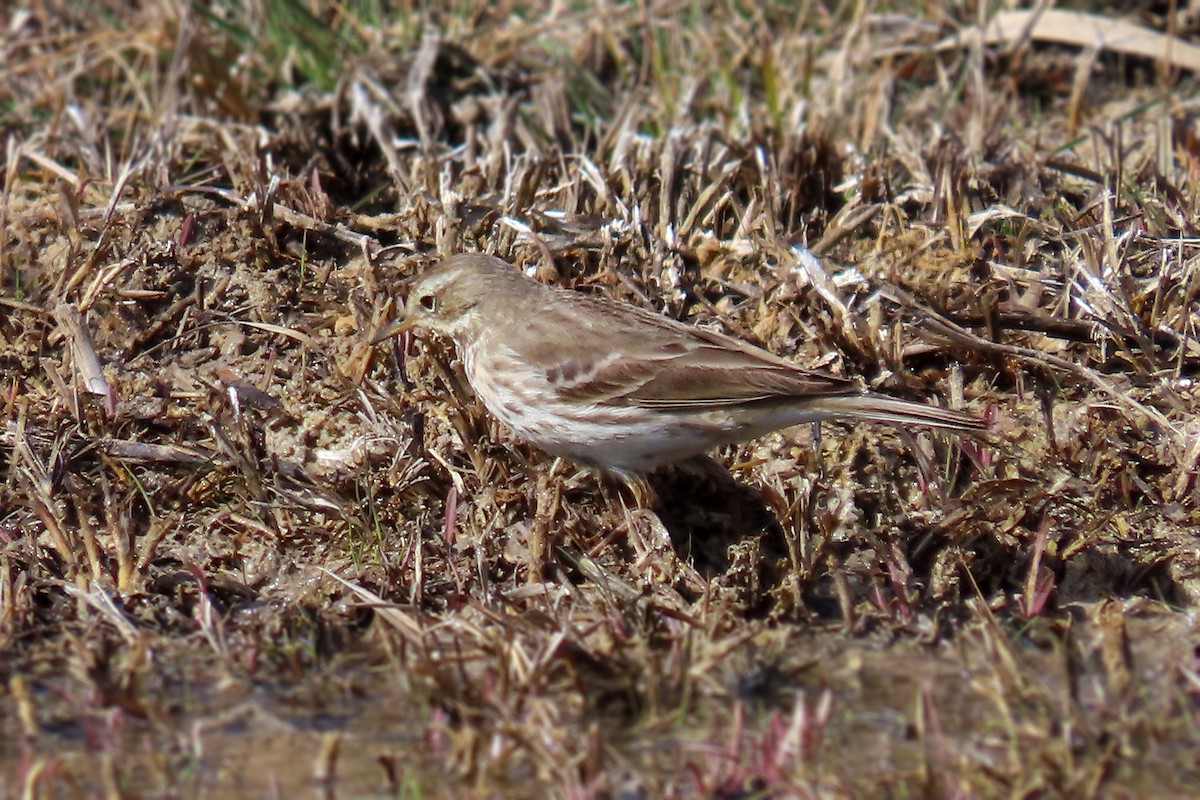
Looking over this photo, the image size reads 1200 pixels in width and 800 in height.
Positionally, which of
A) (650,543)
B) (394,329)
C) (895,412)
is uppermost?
(895,412)

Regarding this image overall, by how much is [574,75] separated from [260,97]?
1.56 metres

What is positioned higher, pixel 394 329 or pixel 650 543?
pixel 394 329

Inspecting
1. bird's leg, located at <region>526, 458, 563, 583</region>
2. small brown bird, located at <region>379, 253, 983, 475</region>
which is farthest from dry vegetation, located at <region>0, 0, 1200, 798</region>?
small brown bird, located at <region>379, 253, 983, 475</region>

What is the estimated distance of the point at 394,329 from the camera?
19.0ft

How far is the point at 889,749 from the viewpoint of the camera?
426 centimetres

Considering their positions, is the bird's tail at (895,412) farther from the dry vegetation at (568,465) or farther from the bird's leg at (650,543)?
the bird's leg at (650,543)

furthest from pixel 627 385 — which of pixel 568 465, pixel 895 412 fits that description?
pixel 895 412

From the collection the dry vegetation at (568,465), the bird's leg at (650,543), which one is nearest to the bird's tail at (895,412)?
the dry vegetation at (568,465)

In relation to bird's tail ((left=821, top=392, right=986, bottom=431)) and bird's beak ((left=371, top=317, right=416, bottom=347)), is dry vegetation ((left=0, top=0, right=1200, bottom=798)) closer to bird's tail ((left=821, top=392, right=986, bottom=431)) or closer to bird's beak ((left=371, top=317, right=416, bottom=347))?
bird's beak ((left=371, top=317, right=416, bottom=347))

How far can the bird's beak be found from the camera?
5.79 meters

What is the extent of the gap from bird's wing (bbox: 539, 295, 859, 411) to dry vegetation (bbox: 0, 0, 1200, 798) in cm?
36

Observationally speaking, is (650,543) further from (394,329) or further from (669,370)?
(394,329)

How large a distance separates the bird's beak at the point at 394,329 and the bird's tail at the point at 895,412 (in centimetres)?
159

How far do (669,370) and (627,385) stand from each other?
0.51 ft
